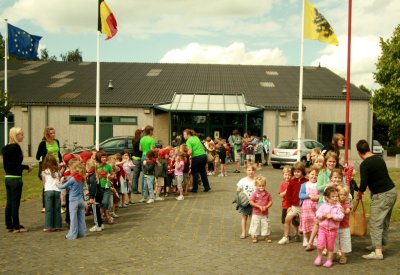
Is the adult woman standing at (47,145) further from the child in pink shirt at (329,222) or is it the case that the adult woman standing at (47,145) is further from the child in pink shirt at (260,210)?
the child in pink shirt at (329,222)

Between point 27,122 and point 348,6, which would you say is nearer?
point 348,6

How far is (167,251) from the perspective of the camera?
22.4ft

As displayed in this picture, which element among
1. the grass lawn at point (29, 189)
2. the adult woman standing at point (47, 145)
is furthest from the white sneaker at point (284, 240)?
the grass lawn at point (29, 189)

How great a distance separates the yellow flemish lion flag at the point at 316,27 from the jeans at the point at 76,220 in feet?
40.4

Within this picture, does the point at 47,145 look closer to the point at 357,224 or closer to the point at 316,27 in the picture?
the point at 357,224

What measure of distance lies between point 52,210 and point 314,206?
4621 millimetres

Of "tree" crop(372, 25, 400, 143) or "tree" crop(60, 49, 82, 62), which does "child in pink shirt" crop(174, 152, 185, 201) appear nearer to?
"tree" crop(372, 25, 400, 143)

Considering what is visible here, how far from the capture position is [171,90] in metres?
31.9

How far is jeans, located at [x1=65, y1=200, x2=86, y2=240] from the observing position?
25.4 feet

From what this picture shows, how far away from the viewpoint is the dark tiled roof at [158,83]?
29.7 m

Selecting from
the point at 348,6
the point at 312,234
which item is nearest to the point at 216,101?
the point at 348,6

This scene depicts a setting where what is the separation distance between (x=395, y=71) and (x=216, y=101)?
10902mm

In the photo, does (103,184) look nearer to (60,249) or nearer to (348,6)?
(60,249)

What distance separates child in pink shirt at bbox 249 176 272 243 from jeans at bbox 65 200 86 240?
2900 mm
